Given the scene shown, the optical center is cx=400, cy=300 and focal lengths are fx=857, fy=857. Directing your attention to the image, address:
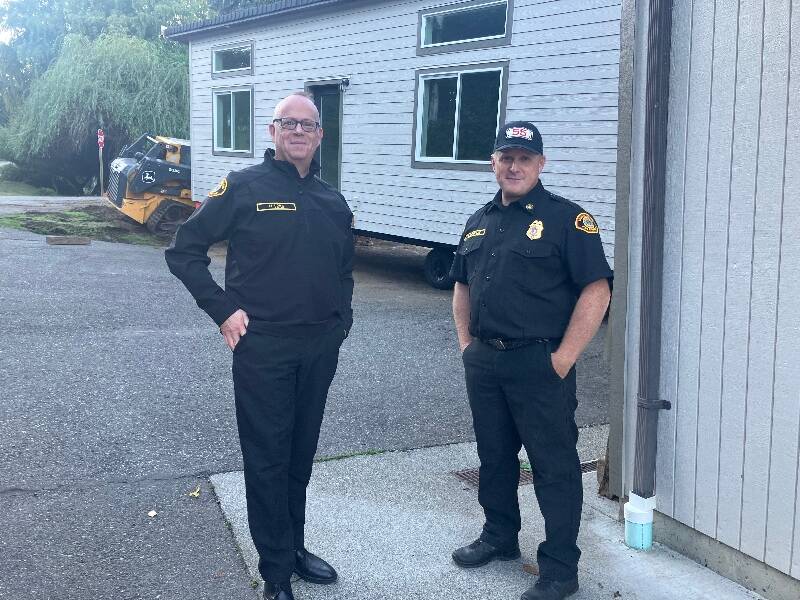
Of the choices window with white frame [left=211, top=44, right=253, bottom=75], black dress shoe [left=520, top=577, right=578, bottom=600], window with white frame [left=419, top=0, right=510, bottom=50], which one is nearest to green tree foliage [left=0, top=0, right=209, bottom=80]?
window with white frame [left=211, top=44, right=253, bottom=75]

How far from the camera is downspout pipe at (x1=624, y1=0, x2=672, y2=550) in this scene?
12.0 ft

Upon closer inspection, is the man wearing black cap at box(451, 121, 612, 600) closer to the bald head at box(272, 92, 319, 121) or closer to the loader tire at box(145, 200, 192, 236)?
the bald head at box(272, 92, 319, 121)

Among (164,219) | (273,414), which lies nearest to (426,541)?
(273,414)

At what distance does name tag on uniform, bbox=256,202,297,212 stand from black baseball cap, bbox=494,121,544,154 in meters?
0.85

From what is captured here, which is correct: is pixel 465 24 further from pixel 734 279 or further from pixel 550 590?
pixel 550 590

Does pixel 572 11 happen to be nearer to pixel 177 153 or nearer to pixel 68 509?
pixel 68 509

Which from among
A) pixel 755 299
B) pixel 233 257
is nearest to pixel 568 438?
pixel 755 299

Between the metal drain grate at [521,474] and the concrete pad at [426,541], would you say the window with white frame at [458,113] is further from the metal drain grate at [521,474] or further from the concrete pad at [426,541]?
the concrete pad at [426,541]

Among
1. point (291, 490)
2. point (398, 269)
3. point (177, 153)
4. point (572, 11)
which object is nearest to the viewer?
point (291, 490)

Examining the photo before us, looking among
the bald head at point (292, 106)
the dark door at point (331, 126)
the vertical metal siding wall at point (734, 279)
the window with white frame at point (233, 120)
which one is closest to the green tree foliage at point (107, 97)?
Answer: the window with white frame at point (233, 120)

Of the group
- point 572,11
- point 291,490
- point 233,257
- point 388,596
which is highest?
point 572,11

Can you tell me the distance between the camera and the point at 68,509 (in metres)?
4.19

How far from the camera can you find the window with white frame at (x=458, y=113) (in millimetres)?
10883

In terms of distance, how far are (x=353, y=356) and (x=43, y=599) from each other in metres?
4.54
